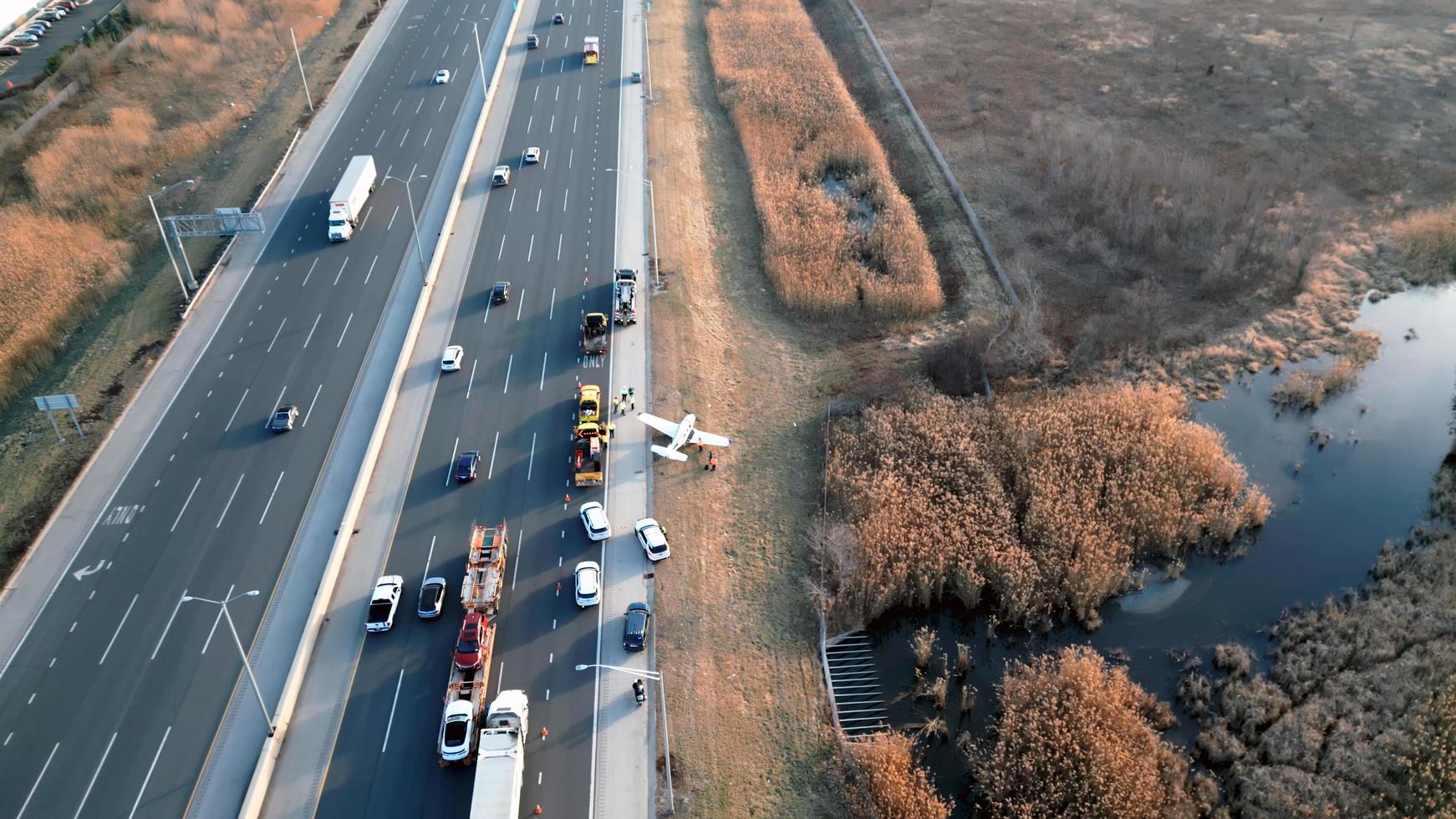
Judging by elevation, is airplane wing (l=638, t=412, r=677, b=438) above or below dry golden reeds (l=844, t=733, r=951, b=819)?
above

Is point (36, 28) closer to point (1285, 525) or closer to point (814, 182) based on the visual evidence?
point (814, 182)

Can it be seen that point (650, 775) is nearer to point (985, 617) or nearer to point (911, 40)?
point (985, 617)

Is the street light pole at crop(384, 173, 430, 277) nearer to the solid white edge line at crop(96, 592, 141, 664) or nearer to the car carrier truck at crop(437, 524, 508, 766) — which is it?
the car carrier truck at crop(437, 524, 508, 766)

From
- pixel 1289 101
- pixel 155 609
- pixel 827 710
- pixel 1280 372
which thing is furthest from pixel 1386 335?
pixel 155 609

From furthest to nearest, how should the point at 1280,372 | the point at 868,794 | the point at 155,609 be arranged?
1. the point at 1280,372
2. the point at 155,609
3. the point at 868,794

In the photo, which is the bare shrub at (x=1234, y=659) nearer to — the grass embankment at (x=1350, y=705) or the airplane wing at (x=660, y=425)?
the grass embankment at (x=1350, y=705)

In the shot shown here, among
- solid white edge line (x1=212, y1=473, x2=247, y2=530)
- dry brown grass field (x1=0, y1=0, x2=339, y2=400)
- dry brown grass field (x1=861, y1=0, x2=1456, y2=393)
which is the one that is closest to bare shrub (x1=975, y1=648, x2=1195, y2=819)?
dry brown grass field (x1=861, y1=0, x2=1456, y2=393)
